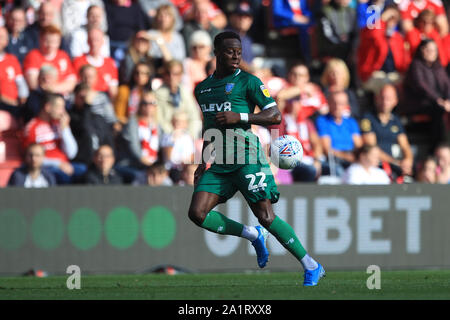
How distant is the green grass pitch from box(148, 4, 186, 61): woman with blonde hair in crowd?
4145mm

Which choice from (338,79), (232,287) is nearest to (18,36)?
(338,79)

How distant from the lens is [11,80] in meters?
14.2

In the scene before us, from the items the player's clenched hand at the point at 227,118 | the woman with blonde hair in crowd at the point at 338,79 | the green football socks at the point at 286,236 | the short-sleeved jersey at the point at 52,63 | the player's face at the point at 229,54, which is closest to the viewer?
the player's clenched hand at the point at 227,118

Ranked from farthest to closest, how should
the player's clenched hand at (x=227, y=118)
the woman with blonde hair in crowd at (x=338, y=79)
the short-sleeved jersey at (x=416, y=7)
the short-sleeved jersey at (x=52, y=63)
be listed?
the short-sleeved jersey at (x=416, y=7), the woman with blonde hair in crowd at (x=338, y=79), the short-sleeved jersey at (x=52, y=63), the player's clenched hand at (x=227, y=118)

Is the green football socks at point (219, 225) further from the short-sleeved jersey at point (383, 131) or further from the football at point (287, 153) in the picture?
the short-sleeved jersey at point (383, 131)

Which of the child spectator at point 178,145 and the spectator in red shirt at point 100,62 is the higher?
the spectator in red shirt at point 100,62

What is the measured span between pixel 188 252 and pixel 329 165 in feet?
9.18

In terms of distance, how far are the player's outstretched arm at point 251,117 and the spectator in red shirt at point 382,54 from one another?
7.38 metres

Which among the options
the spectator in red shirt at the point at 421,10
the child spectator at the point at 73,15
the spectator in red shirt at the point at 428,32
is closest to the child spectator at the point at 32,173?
the child spectator at the point at 73,15

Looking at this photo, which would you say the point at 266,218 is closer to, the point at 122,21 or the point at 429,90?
the point at 122,21

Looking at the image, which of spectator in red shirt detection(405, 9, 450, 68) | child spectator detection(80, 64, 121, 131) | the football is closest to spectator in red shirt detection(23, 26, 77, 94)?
child spectator detection(80, 64, 121, 131)

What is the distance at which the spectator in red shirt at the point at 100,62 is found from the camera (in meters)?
14.6

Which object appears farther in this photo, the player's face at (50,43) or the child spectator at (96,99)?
the player's face at (50,43)
